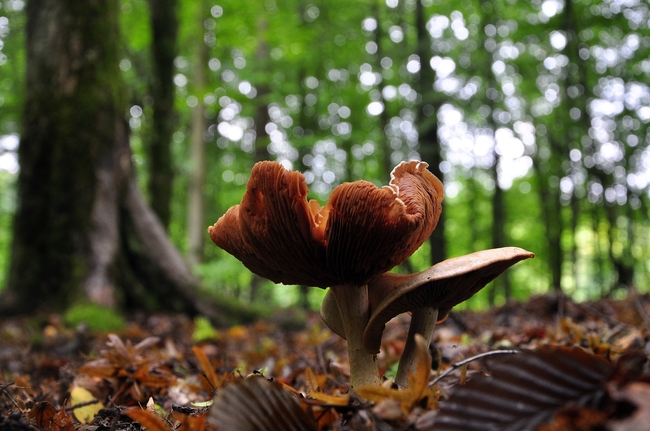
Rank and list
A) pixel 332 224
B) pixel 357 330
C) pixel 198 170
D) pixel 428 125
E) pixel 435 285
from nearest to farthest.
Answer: pixel 332 224 → pixel 435 285 → pixel 357 330 → pixel 428 125 → pixel 198 170

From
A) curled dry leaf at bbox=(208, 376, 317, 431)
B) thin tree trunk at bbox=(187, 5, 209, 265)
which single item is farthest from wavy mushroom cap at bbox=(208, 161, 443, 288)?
thin tree trunk at bbox=(187, 5, 209, 265)

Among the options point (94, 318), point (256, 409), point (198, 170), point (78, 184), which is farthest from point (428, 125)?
point (256, 409)

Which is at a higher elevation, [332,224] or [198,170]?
[198,170]

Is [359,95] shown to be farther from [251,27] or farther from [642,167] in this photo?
[642,167]

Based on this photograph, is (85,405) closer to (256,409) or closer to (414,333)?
(256,409)

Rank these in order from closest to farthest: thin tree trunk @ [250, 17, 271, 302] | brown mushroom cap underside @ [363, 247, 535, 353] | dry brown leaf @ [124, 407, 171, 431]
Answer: dry brown leaf @ [124, 407, 171, 431] → brown mushroom cap underside @ [363, 247, 535, 353] → thin tree trunk @ [250, 17, 271, 302]

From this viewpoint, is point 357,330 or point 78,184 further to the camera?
point 78,184

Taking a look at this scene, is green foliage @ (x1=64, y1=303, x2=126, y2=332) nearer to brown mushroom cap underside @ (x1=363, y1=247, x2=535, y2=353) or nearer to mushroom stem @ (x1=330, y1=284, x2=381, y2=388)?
mushroom stem @ (x1=330, y1=284, x2=381, y2=388)

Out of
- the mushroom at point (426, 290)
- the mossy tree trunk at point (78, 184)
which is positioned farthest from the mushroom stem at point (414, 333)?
the mossy tree trunk at point (78, 184)
